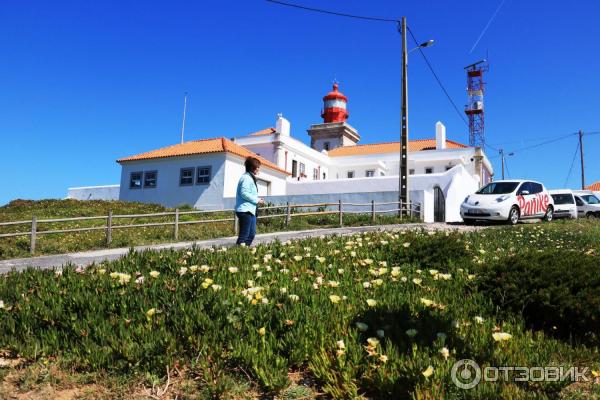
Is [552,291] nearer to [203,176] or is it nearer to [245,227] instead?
[245,227]

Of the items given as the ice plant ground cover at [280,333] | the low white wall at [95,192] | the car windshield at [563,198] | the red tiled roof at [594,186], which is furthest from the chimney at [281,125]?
the red tiled roof at [594,186]

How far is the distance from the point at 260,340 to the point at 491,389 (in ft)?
5.54

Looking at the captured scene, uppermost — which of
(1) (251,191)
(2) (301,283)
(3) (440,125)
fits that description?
(3) (440,125)

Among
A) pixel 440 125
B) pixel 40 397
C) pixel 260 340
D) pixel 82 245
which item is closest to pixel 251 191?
pixel 260 340

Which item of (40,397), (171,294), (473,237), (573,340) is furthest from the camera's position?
(473,237)

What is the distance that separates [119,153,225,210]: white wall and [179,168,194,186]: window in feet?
0.72

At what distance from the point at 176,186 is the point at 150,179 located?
2.47 meters

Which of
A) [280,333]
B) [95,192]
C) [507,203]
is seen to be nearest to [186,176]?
[95,192]

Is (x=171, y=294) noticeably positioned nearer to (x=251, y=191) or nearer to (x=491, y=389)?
(x=491, y=389)

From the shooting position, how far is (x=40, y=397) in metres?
Answer: 2.96

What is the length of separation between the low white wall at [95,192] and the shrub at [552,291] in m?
32.8

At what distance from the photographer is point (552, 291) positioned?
433 centimetres

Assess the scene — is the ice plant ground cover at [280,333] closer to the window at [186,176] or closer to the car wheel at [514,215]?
the car wheel at [514,215]

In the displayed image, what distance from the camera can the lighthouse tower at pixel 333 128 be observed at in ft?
180
